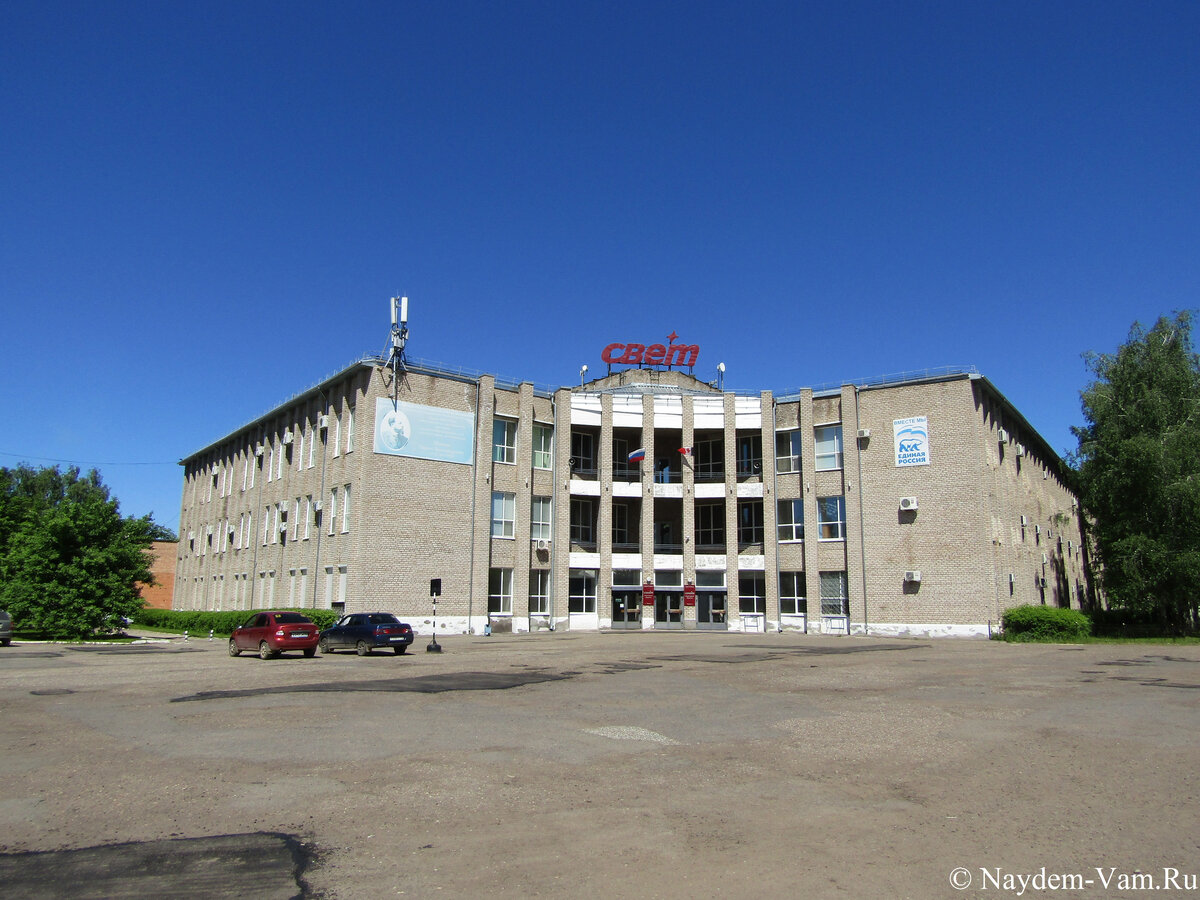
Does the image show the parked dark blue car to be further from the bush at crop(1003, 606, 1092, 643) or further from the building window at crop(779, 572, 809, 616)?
the bush at crop(1003, 606, 1092, 643)

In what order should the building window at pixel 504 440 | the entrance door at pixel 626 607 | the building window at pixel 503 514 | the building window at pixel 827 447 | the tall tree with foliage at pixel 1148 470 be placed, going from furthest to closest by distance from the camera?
the entrance door at pixel 626 607
the building window at pixel 504 440
the building window at pixel 503 514
the building window at pixel 827 447
the tall tree with foliage at pixel 1148 470

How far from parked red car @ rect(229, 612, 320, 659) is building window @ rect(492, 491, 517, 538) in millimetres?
16383

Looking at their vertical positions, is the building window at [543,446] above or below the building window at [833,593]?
above

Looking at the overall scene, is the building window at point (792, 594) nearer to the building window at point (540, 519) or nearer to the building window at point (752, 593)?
the building window at point (752, 593)

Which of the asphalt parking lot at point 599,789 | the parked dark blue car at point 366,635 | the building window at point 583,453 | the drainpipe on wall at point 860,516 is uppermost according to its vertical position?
the building window at point 583,453

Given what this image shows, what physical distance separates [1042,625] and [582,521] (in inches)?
896

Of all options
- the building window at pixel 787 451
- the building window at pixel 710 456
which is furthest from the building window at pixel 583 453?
the building window at pixel 787 451

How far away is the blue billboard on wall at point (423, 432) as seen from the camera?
131 feet

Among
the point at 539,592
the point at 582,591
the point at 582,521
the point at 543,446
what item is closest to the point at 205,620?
the point at 539,592

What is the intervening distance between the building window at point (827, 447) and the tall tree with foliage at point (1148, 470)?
1237cm

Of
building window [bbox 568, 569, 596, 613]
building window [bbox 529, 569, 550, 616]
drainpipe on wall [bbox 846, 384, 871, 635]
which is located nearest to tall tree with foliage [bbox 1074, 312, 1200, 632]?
drainpipe on wall [bbox 846, 384, 871, 635]

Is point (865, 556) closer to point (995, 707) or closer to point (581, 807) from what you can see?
point (995, 707)

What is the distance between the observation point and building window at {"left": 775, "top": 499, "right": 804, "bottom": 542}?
Answer: 43.8 metres

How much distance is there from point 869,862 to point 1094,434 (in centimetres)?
4617
